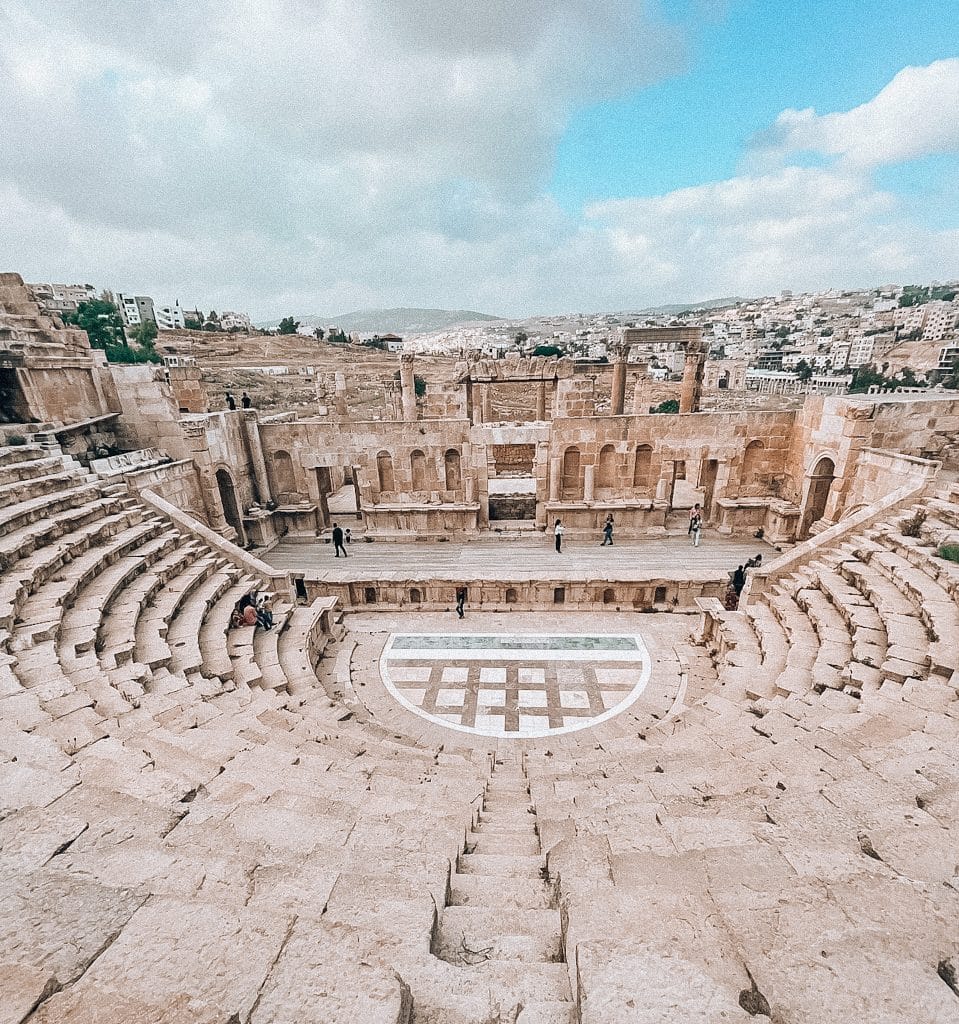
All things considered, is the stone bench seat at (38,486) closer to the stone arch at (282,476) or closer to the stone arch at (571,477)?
the stone arch at (282,476)

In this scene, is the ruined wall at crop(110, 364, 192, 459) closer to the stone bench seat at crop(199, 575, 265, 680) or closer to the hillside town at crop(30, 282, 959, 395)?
the stone bench seat at crop(199, 575, 265, 680)

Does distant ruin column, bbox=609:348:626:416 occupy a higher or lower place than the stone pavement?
higher

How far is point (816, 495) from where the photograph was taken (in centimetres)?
1403

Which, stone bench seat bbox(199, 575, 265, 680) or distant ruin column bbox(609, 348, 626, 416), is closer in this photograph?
stone bench seat bbox(199, 575, 265, 680)

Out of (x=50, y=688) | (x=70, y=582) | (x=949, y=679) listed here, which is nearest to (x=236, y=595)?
(x=70, y=582)

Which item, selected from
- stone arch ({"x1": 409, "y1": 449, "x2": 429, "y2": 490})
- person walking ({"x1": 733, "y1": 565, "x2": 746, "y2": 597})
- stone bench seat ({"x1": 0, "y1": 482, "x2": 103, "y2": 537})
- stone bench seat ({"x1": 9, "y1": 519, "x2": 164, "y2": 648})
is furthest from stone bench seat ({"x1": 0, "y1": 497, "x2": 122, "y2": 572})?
person walking ({"x1": 733, "y1": 565, "x2": 746, "y2": 597})

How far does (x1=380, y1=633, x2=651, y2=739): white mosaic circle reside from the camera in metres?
8.26

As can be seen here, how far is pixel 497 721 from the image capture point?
8203 millimetres

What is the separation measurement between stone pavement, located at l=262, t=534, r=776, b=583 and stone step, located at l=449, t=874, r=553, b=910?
831cm

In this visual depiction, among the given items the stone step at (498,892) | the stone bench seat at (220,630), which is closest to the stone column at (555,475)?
the stone bench seat at (220,630)

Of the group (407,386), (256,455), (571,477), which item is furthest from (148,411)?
(571,477)

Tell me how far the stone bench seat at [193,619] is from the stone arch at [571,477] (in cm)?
1013

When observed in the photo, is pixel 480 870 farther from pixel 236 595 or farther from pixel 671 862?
pixel 236 595

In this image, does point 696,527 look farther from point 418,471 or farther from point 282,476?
point 282,476
